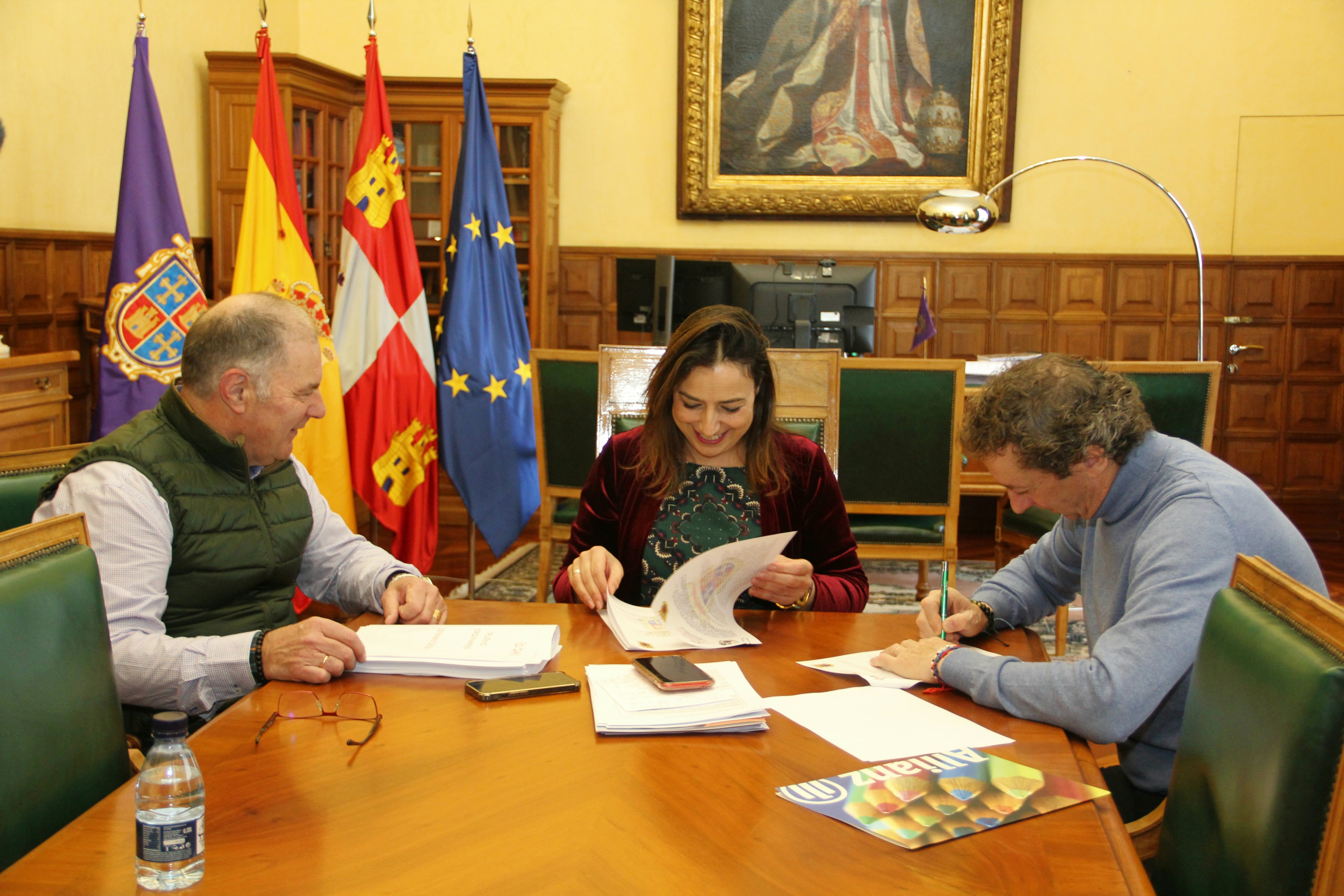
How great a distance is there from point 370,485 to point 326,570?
1916 mm

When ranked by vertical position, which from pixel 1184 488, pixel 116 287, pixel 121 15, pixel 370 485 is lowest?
pixel 370 485

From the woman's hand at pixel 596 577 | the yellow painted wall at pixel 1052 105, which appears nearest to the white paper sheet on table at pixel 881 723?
the woman's hand at pixel 596 577

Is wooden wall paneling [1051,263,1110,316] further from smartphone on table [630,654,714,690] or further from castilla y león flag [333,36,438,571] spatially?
smartphone on table [630,654,714,690]

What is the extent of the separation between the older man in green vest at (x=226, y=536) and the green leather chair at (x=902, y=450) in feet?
6.01

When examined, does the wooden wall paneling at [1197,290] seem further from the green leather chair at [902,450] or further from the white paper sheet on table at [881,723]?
the white paper sheet on table at [881,723]

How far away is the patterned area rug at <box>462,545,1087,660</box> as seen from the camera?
3.80 meters

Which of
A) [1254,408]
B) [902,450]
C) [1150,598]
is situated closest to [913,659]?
[1150,598]

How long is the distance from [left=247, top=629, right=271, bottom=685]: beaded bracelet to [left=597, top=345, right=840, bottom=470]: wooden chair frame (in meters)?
1.37

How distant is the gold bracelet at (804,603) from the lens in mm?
1897

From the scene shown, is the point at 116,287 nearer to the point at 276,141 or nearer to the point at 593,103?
the point at 276,141

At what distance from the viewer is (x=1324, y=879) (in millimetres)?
869

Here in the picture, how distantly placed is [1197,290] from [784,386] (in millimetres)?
4164

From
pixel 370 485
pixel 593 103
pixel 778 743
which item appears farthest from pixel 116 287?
pixel 593 103

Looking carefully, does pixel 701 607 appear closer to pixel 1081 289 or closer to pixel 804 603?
pixel 804 603
